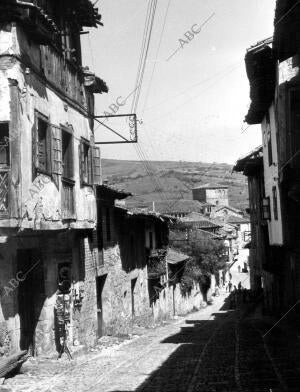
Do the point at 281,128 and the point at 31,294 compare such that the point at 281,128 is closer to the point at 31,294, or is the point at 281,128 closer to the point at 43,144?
the point at 43,144

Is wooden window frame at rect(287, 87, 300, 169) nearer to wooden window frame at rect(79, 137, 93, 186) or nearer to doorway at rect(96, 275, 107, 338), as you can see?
wooden window frame at rect(79, 137, 93, 186)

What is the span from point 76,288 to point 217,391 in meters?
6.65

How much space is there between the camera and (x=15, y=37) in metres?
10.8

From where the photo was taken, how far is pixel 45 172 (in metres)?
12.0

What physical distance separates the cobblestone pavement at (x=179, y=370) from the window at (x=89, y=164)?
5.25m

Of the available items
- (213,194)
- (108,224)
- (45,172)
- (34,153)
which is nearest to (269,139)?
(108,224)

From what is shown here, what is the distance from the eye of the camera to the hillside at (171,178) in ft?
420

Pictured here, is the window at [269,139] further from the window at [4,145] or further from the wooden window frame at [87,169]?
the window at [4,145]

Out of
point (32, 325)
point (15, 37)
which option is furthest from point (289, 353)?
point (15, 37)

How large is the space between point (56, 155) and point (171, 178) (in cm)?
14472

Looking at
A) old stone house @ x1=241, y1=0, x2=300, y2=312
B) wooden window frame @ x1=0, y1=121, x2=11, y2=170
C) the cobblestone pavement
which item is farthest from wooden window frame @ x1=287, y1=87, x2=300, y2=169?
wooden window frame @ x1=0, y1=121, x2=11, y2=170

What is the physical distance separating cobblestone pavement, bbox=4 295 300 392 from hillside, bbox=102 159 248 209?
3621 inches

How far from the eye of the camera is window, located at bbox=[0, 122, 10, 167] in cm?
1057

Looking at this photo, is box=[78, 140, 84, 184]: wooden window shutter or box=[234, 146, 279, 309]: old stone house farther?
box=[234, 146, 279, 309]: old stone house
